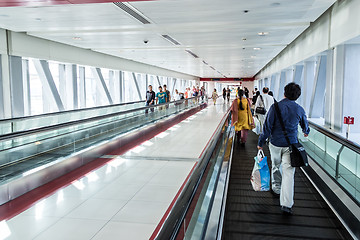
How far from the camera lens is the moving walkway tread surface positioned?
3834 millimetres

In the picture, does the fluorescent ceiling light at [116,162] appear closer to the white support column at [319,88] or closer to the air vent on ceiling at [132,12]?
the air vent on ceiling at [132,12]

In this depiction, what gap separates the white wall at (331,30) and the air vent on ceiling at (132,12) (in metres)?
5.25

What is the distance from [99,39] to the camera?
12.4 m

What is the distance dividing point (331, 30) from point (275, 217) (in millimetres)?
6532

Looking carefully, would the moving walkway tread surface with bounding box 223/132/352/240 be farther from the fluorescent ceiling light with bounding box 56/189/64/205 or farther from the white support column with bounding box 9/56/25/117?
the white support column with bounding box 9/56/25/117

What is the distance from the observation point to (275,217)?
4301 mm

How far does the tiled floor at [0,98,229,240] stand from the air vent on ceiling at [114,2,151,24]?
3.72 meters

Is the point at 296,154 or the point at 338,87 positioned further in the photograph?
the point at 338,87

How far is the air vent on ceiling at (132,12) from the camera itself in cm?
728

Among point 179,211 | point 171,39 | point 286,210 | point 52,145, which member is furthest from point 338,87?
point 179,211

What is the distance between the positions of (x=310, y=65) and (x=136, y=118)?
8.21 metres

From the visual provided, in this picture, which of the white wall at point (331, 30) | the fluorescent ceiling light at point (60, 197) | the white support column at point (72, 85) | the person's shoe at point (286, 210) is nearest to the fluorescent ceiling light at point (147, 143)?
the fluorescent ceiling light at point (60, 197)

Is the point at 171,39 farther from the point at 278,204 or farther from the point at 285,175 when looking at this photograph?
the point at 285,175

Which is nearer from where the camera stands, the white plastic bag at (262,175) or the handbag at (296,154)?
the handbag at (296,154)
